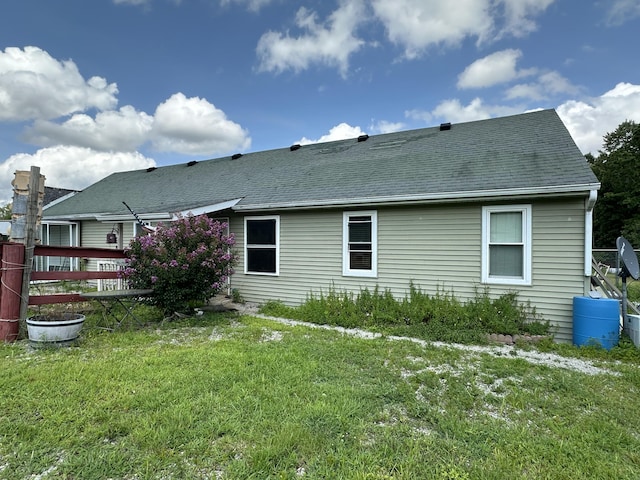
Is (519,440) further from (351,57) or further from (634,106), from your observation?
(634,106)

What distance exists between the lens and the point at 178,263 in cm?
674

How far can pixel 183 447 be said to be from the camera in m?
2.55

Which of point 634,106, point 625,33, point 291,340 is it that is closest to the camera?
point 291,340

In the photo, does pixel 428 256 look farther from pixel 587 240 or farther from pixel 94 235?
pixel 94 235

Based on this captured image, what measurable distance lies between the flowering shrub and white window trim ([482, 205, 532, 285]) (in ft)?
16.7

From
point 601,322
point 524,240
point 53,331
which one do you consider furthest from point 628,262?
point 53,331

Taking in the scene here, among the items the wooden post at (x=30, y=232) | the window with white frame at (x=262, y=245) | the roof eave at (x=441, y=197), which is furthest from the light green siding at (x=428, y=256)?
the wooden post at (x=30, y=232)

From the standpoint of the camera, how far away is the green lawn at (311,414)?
2367 mm

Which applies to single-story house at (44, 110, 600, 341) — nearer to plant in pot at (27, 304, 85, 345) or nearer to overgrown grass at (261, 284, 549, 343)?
overgrown grass at (261, 284, 549, 343)

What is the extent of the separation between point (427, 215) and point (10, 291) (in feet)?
23.5

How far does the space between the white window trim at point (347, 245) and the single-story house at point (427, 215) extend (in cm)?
2

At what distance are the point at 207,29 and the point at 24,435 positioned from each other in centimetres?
1205

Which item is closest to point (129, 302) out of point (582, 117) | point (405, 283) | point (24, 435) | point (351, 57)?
point (24, 435)

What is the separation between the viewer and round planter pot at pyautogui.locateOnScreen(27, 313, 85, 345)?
15.8 feet
